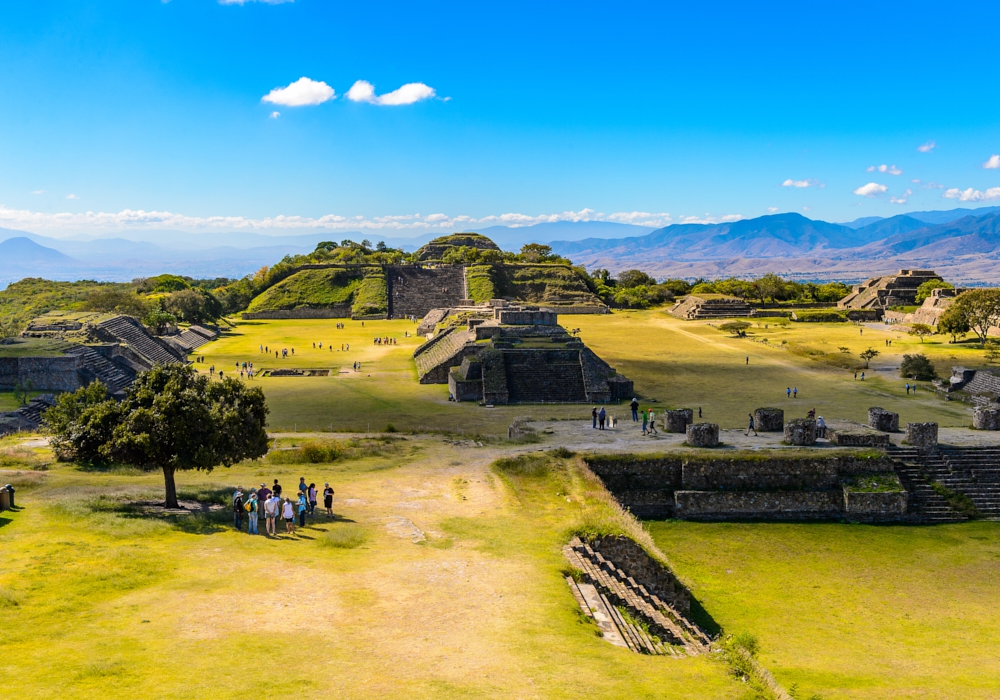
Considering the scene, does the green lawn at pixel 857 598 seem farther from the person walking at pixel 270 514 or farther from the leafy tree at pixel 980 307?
the leafy tree at pixel 980 307

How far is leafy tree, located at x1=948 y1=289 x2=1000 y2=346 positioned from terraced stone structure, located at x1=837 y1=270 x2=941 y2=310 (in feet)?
108

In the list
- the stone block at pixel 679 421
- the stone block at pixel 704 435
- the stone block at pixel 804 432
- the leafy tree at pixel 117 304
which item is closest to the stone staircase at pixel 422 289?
the leafy tree at pixel 117 304

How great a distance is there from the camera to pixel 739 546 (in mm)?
21453

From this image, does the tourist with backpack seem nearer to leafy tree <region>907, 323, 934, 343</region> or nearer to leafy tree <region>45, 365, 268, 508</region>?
leafy tree <region>45, 365, 268, 508</region>

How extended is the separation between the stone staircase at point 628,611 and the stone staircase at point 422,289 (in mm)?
82365

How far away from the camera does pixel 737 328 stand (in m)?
79.2

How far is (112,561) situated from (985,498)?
2421 cm

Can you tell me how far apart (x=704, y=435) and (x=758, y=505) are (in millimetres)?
3246

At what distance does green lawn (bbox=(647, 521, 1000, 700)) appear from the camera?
14.0 meters

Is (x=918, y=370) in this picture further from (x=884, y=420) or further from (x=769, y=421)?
(x=769, y=421)

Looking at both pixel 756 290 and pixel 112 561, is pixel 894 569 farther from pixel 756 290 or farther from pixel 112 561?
pixel 756 290

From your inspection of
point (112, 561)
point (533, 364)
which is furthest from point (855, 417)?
point (112, 561)

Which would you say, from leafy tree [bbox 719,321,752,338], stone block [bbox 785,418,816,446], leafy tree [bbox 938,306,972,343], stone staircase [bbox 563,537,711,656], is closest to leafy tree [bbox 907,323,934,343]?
leafy tree [bbox 938,306,972,343]

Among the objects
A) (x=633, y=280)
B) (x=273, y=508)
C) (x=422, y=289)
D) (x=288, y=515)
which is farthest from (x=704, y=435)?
(x=633, y=280)
